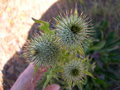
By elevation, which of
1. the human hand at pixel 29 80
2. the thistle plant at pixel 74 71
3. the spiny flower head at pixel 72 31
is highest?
the spiny flower head at pixel 72 31

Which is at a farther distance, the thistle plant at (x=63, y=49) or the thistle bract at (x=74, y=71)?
the thistle bract at (x=74, y=71)

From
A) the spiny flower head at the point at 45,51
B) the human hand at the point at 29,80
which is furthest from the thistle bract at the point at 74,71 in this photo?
the human hand at the point at 29,80

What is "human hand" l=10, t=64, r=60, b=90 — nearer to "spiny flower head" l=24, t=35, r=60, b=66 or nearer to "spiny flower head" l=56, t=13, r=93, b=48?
"spiny flower head" l=24, t=35, r=60, b=66

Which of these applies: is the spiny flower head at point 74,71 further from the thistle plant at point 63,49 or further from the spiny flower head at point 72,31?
the spiny flower head at point 72,31

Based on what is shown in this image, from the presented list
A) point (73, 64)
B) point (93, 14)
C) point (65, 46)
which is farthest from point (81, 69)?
point (93, 14)

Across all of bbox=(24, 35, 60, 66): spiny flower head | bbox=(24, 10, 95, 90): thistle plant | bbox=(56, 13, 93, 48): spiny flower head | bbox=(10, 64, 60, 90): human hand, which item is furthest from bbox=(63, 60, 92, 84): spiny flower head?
bbox=(10, 64, 60, 90): human hand

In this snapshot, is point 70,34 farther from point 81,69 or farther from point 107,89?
point 107,89

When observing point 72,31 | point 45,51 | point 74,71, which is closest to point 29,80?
point 45,51
